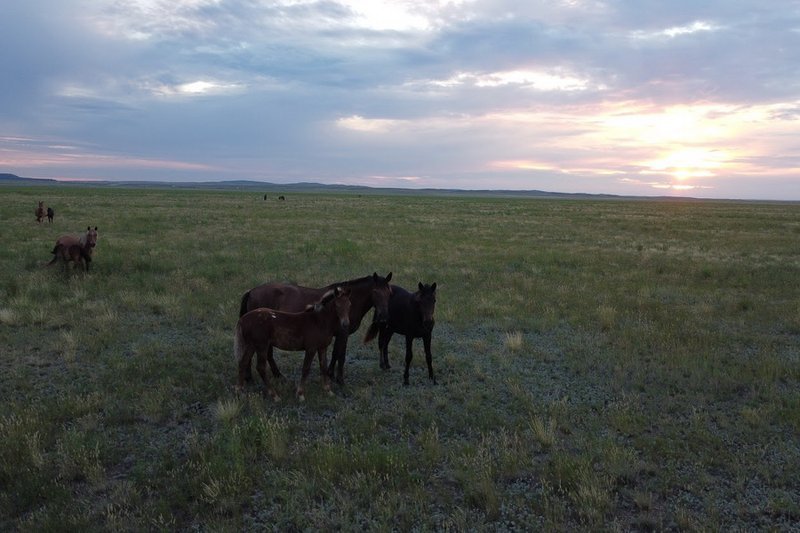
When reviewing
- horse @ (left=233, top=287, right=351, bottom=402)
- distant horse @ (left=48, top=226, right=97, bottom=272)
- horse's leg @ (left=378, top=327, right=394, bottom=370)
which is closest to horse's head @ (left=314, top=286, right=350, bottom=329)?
horse @ (left=233, top=287, right=351, bottom=402)

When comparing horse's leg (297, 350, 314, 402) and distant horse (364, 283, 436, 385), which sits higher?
distant horse (364, 283, 436, 385)

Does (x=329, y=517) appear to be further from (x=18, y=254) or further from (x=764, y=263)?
(x=764, y=263)

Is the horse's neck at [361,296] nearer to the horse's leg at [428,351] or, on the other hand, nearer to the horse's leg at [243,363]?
the horse's leg at [428,351]

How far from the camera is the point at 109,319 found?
36.8 ft

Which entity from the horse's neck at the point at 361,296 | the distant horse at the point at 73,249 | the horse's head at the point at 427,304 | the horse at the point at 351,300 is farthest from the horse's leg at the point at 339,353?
the distant horse at the point at 73,249

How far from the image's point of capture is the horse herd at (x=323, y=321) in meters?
7.29

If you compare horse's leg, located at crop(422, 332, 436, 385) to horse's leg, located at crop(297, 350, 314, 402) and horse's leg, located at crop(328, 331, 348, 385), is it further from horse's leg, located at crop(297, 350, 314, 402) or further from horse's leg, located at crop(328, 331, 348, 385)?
horse's leg, located at crop(297, 350, 314, 402)

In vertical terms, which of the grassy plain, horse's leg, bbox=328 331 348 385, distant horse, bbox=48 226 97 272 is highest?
distant horse, bbox=48 226 97 272

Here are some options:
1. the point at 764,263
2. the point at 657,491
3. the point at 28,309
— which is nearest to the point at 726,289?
the point at 764,263

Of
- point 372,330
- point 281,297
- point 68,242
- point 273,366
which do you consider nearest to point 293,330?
point 273,366

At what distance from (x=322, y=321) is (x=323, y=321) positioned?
0.01 metres

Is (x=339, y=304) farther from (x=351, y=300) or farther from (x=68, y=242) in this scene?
(x=68, y=242)

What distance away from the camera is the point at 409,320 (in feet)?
27.6

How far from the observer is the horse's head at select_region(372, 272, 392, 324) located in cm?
774
